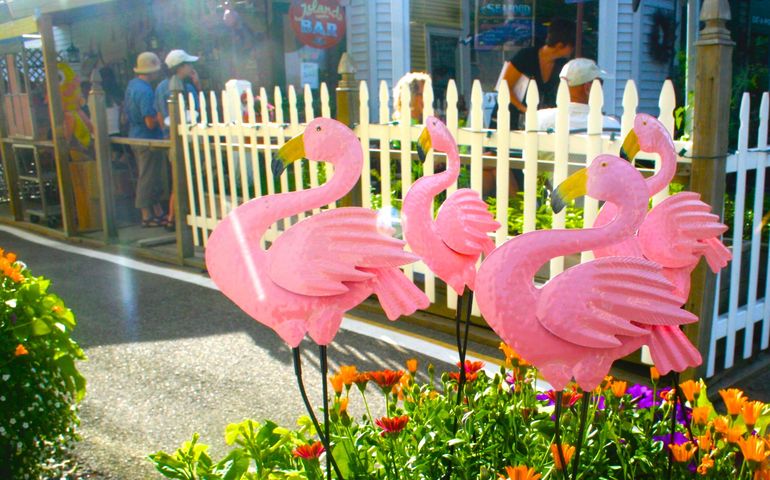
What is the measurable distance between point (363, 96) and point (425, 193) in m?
2.72

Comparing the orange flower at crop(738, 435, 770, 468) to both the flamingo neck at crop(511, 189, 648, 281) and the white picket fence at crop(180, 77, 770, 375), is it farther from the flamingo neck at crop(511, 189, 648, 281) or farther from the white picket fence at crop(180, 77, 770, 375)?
the white picket fence at crop(180, 77, 770, 375)

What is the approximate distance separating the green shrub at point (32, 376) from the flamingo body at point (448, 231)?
1.48 m

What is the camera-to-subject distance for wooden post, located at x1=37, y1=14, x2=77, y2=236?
760cm

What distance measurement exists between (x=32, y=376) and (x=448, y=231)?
64.5 inches

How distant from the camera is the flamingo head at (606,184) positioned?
1716mm

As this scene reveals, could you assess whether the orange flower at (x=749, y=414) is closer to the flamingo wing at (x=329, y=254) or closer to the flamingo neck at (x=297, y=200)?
the flamingo wing at (x=329, y=254)

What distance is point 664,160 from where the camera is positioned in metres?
2.09

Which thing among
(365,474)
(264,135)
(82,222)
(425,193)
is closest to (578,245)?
(425,193)

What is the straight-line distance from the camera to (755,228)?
3.69 metres

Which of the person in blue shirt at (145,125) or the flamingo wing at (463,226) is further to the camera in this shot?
the person in blue shirt at (145,125)

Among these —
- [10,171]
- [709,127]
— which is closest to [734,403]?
[709,127]

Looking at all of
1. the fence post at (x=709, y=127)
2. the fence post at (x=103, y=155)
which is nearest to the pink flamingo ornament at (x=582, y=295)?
the fence post at (x=709, y=127)

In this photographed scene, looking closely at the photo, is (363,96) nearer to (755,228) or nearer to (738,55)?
(755,228)

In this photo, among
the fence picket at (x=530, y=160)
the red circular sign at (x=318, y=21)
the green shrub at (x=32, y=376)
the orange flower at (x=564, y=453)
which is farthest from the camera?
the red circular sign at (x=318, y=21)
